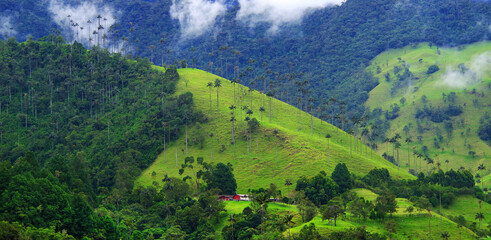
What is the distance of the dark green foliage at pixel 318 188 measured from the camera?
14438 cm

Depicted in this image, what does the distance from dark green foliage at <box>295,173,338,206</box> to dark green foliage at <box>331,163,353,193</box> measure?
14.8 ft

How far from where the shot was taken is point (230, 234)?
122812 millimetres

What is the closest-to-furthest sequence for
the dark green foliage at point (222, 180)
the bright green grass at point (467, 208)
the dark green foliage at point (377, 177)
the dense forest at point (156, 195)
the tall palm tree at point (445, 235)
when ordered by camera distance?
the dense forest at point (156, 195)
the tall palm tree at point (445, 235)
the dark green foliage at point (222, 180)
the bright green grass at point (467, 208)
the dark green foliage at point (377, 177)

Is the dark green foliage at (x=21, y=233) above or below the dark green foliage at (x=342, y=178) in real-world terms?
below

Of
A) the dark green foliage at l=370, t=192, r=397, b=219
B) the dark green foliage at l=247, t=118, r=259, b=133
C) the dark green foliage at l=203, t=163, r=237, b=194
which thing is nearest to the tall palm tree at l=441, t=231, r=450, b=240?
the dark green foliage at l=370, t=192, r=397, b=219

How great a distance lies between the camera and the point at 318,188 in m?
147

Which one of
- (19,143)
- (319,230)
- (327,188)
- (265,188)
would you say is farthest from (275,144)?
(19,143)

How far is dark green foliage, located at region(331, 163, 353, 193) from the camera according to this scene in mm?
153875

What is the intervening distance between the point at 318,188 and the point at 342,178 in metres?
11.4

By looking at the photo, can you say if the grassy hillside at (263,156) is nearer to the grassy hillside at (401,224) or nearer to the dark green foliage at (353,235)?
the grassy hillside at (401,224)

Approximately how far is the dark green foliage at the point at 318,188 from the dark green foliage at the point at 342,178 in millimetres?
4498

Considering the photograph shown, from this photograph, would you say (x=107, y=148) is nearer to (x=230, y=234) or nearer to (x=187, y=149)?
(x=187, y=149)

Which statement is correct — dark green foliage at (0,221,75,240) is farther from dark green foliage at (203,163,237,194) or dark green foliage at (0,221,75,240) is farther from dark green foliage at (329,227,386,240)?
dark green foliage at (203,163,237,194)

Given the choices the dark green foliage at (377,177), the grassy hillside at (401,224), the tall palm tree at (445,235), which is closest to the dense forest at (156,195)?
the dark green foliage at (377,177)
